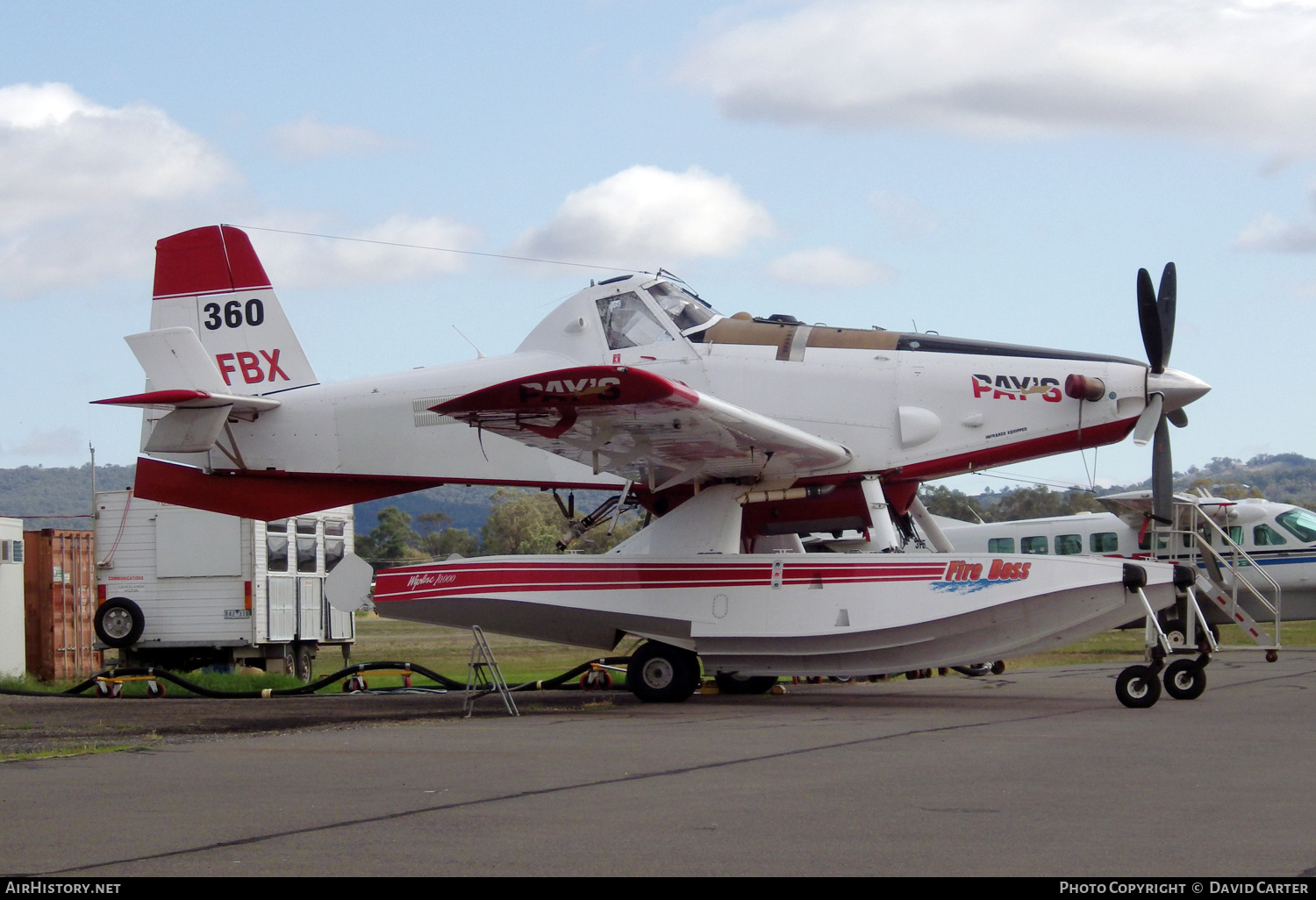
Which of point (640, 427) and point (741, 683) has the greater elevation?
point (640, 427)

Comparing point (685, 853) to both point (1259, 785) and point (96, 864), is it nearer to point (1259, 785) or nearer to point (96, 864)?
point (96, 864)

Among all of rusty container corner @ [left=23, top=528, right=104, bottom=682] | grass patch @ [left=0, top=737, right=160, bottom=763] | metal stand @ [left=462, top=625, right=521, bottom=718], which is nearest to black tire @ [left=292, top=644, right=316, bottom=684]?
rusty container corner @ [left=23, top=528, right=104, bottom=682]

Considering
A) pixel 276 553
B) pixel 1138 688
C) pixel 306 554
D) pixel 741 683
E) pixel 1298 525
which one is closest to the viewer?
pixel 1138 688

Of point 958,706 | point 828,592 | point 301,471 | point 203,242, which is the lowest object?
A: point 958,706

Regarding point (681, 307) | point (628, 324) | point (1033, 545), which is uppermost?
point (681, 307)

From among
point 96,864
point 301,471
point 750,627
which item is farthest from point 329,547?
point 96,864

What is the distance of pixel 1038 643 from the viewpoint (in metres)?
12.3

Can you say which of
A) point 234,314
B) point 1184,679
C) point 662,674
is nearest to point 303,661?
point 234,314

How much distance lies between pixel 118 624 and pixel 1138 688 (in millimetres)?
13374

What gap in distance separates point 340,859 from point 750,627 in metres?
8.23

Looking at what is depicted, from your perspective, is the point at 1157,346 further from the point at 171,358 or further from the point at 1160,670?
the point at 171,358

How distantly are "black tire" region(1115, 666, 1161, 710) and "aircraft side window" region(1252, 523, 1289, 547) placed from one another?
990 centimetres

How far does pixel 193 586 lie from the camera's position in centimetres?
1830

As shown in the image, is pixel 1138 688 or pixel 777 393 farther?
pixel 777 393
